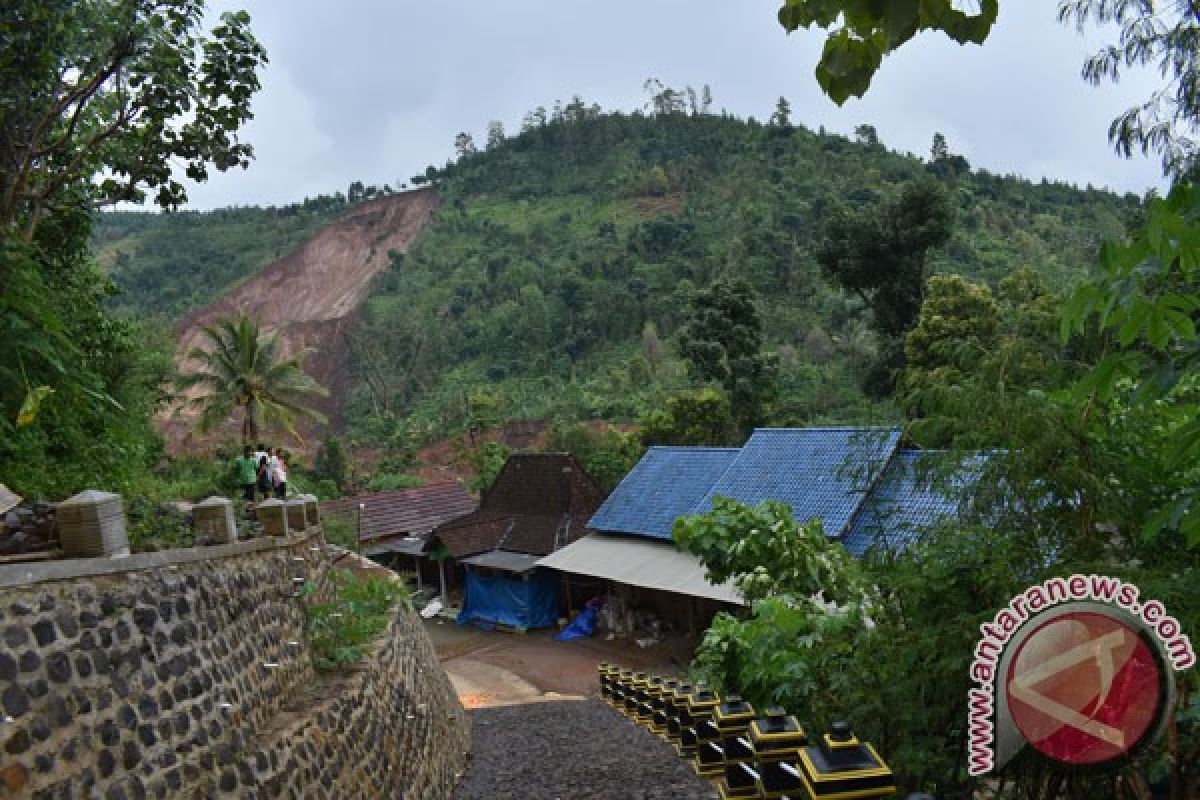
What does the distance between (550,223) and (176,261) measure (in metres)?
34.9

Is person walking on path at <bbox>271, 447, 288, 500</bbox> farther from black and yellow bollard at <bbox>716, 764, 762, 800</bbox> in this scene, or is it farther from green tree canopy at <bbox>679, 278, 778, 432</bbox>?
green tree canopy at <bbox>679, 278, 778, 432</bbox>

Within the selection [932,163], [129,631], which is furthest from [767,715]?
[932,163]

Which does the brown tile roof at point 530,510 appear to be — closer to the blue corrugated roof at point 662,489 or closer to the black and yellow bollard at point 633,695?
the blue corrugated roof at point 662,489

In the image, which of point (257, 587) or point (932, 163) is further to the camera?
point (932, 163)

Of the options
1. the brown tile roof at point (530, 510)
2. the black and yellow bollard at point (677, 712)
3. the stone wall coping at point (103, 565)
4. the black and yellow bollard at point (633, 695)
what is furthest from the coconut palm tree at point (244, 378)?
the stone wall coping at point (103, 565)

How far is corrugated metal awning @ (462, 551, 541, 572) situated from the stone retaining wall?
466 inches

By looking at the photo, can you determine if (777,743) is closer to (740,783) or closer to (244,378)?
(740,783)

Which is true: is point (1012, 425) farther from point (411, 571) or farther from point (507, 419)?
point (507, 419)

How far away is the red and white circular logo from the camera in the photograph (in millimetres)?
2096

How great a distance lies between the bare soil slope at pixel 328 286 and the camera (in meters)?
58.0

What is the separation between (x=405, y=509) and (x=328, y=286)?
47242 millimetres

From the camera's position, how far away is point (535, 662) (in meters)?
17.5

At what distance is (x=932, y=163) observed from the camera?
5166cm

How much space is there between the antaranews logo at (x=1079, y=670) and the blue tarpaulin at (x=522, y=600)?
1852 cm
